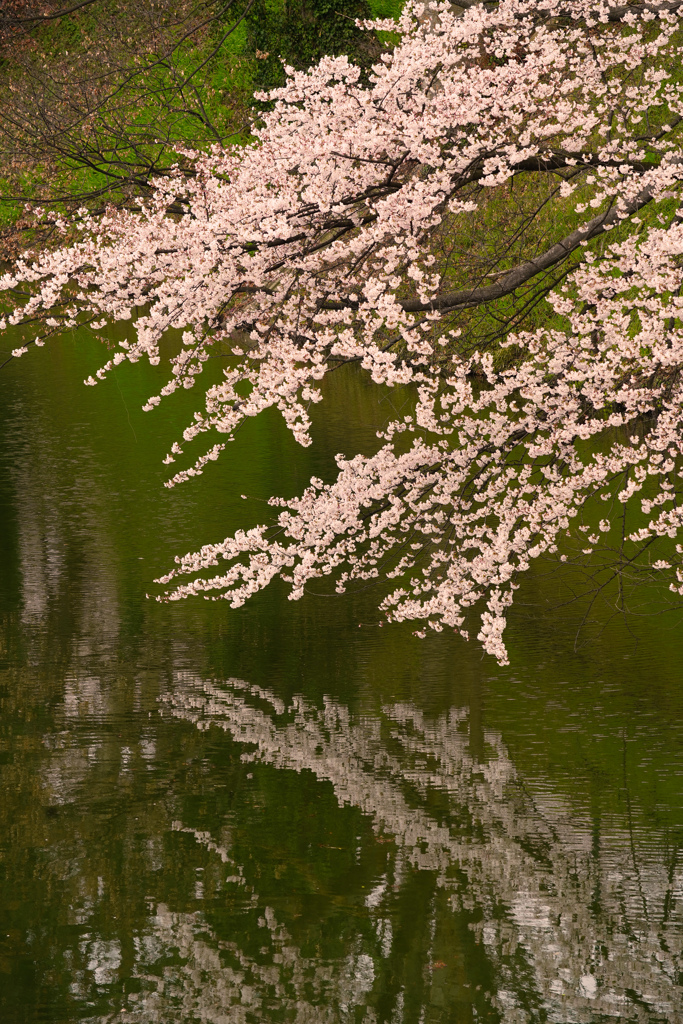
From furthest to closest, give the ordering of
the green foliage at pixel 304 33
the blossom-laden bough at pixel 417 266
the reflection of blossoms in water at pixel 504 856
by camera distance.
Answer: the green foliage at pixel 304 33 < the blossom-laden bough at pixel 417 266 < the reflection of blossoms in water at pixel 504 856

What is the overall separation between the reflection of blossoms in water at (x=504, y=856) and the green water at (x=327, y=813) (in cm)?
2

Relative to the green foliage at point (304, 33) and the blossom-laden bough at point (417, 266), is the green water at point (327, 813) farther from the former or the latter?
the green foliage at point (304, 33)

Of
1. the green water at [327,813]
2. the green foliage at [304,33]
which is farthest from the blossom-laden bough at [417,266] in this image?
the green foliage at [304,33]

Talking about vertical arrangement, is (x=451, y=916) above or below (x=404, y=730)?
below

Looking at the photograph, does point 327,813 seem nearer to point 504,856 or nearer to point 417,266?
point 504,856

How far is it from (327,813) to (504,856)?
125cm

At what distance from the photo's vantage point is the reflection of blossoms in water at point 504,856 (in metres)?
6.57

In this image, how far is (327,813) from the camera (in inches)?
341

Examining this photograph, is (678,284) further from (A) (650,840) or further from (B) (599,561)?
(B) (599,561)

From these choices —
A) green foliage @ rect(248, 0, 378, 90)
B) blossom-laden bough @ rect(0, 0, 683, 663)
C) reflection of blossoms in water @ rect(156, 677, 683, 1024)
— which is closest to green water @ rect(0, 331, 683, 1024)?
reflection of blossoms in water @ rect(156, 677, 683, 1024)

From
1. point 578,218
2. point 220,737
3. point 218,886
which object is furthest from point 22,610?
point 578,218

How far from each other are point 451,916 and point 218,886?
1350 mm

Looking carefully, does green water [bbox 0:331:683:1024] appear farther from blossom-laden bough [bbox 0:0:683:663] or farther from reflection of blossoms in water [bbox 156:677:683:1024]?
blossom-laden bough [bbox 0:0:683:663]

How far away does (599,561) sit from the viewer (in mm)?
15656
